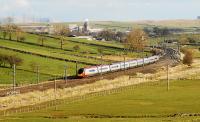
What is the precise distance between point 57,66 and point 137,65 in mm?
30616

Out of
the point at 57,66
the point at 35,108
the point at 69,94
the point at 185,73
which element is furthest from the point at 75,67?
the point at 35,108

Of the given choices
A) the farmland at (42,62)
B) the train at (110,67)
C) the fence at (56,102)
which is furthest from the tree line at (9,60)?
the fence at (56,102)

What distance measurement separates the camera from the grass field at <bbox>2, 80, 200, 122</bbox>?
72900 mm

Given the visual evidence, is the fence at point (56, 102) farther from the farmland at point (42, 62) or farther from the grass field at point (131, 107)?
the farmland at point (42, 62)

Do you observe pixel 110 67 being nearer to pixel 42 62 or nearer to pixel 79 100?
pixel 42 62

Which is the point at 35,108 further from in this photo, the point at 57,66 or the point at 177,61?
the point at 177,61

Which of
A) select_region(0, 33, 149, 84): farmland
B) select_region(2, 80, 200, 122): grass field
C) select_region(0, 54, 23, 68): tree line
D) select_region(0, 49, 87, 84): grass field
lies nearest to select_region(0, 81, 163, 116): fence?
select_region(2, 80, 200, 122): grass field

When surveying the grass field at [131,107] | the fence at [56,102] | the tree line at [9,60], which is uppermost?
the tree line at [9,60]

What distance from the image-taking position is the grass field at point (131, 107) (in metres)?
72.9

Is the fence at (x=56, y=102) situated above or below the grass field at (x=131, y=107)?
below

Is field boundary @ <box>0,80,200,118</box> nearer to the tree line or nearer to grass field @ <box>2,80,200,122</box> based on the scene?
grass field @ <box>2,80,200,122</box>

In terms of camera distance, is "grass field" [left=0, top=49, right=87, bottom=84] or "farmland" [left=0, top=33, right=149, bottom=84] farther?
"farmland" [left=0, top=33, right=149, bottom=84]

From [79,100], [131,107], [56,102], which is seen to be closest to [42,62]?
[79,100]

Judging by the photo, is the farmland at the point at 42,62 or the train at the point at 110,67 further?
the farmland at the point at 42,62
